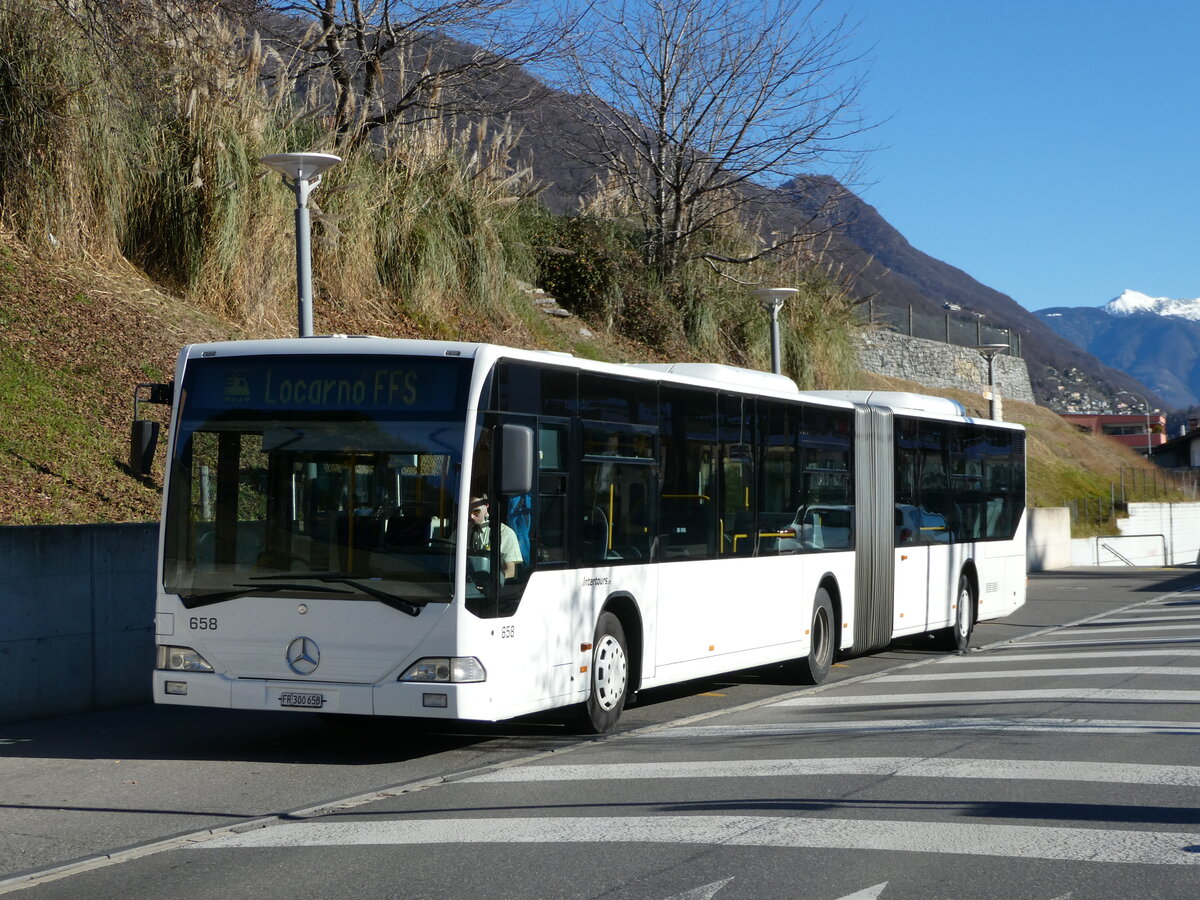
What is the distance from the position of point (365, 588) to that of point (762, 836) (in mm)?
3280

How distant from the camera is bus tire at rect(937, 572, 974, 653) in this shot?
59.7 ft

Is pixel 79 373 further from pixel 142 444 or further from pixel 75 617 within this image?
pixel 142 444

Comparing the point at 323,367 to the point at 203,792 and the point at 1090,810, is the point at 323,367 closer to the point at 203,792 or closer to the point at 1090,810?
the point at 203,792

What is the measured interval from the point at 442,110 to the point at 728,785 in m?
19.6

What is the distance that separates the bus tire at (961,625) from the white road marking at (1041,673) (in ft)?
9.83

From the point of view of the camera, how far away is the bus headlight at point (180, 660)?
31.1ft

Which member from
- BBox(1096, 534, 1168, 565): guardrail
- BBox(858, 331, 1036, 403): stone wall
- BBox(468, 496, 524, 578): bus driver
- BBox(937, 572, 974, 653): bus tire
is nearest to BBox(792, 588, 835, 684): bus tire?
BBox(937, 572, 974, 653): bus tire

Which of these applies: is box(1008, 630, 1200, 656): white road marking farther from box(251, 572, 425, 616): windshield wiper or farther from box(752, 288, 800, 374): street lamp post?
box(251, 572, 425, 616): windshield wiper

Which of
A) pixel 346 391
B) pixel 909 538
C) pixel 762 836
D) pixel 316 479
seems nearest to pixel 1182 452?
pixel 909 538

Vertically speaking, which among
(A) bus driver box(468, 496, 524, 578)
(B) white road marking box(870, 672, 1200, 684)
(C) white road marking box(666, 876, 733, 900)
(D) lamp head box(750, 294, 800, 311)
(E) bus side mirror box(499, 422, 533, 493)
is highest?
(D) lamp head box(750, 294, 800, 311)

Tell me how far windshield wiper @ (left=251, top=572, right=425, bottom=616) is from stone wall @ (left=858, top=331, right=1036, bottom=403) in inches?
2196

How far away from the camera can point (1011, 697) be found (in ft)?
41.5

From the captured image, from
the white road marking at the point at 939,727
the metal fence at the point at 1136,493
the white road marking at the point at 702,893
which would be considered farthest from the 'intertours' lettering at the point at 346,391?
the metal fence at the point at 1136,493

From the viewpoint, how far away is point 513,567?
949 cm
